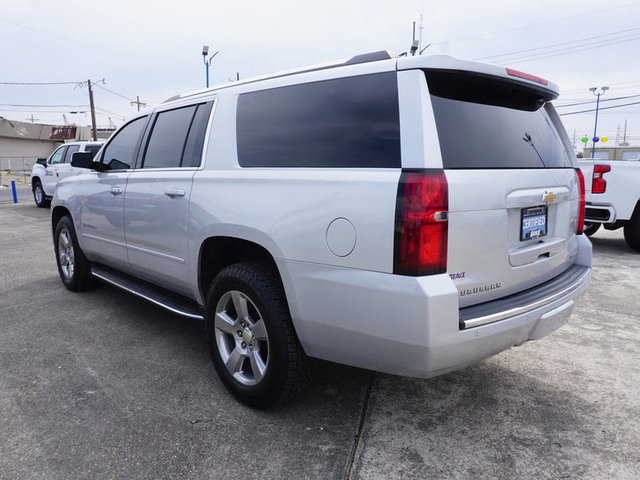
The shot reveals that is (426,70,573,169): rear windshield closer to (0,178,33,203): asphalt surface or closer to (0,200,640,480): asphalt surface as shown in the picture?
(0,200,640,480): asphalt surface

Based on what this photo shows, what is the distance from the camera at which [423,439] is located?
8.23 ft

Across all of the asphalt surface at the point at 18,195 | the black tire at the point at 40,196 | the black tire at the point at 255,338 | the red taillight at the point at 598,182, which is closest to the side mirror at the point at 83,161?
the black tire at the point at 255,338

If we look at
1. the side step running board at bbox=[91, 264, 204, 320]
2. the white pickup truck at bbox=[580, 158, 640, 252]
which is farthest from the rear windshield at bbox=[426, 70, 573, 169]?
the white pickup truck at bbox=[580, 158, 640, 252]

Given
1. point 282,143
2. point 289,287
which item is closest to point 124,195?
point 282,143

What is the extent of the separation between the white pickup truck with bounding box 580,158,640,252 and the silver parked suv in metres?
4.64

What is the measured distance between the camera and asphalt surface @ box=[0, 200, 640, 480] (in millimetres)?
2289

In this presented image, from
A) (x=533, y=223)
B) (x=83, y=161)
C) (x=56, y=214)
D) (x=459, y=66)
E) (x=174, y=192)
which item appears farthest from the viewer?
(x=56, y=214)

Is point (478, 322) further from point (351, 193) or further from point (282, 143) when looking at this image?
point (282, 143)

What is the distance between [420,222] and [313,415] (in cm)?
137

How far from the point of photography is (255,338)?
2730 mm

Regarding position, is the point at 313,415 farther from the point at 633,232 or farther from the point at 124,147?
the point at 633,232

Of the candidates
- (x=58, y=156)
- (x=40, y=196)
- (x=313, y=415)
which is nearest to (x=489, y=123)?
(x=313, y=415)

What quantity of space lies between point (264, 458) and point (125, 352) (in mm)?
1746

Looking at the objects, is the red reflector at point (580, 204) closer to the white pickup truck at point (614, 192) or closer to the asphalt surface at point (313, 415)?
the asphalt surface at point (313, 415)
